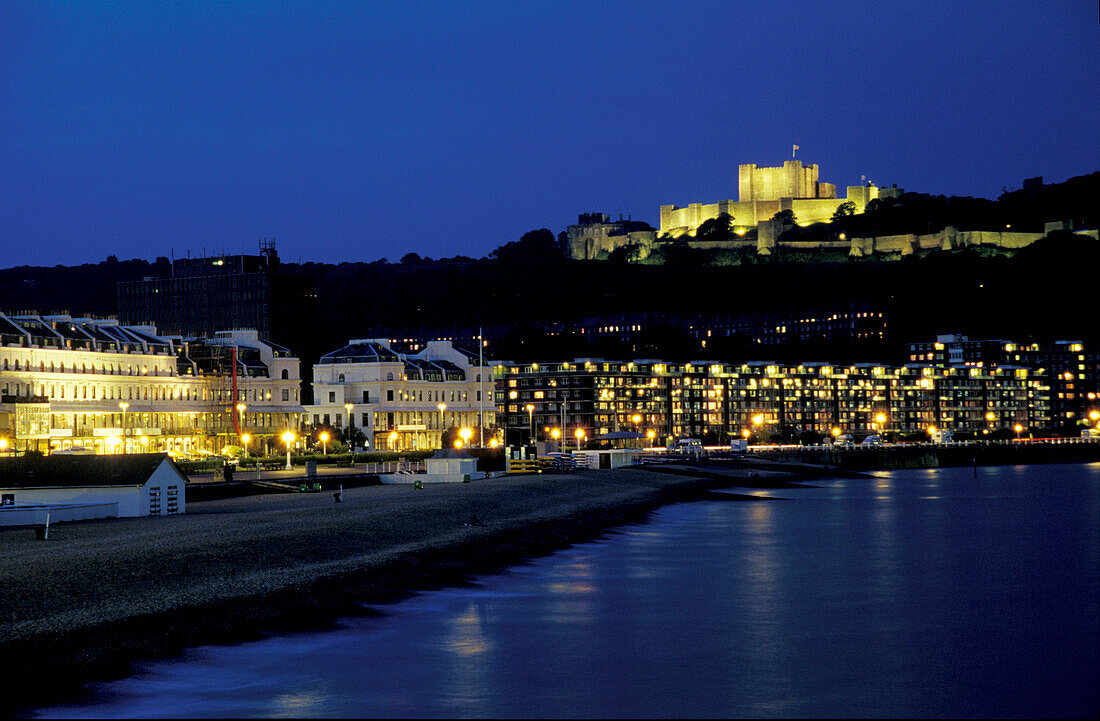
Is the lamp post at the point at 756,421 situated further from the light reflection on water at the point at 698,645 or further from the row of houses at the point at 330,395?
the light reflection on water at the point at 698,645

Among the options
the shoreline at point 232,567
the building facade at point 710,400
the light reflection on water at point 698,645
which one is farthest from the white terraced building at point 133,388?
the light reflection on water at point 698,645

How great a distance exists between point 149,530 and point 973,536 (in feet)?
119

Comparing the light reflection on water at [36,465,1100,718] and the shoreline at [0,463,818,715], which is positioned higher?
the shoreline at [0,463,818,715]

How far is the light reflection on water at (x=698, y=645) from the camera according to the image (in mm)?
26500

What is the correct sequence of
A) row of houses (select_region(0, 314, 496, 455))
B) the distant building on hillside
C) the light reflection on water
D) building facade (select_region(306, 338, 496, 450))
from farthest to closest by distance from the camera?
1. the distant building on hillside
2. building facade (select_region(306, 338, 496, 450))
3. row of houses (select_region(0, 314, 496, 455))
4. the light reflection on water

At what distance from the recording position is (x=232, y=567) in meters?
35.3

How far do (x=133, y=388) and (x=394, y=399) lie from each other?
23.7 meters

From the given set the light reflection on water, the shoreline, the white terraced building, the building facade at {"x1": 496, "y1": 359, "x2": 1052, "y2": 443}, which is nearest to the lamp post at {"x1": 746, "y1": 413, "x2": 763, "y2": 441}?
the building facade at {"x1": 496, "y1": 359, "x2": 1052, "y2": 443}

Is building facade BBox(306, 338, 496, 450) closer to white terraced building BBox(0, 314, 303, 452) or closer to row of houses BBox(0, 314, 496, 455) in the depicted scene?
row of houses BBox(0, 314, 496, 455)

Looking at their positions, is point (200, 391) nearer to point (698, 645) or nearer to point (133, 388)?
point (133, 388)

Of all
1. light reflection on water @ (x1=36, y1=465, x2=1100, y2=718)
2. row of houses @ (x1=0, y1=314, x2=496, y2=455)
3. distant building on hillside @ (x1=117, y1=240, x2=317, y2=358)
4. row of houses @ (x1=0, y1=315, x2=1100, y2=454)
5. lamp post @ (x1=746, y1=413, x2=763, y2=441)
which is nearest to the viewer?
light reflection on water @ (x1=36, y1=465, x2=1100, y2=718)

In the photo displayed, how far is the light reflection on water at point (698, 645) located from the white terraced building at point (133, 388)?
2000 inches

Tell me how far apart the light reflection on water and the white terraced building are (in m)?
50.8

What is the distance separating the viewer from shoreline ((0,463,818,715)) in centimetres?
2639
